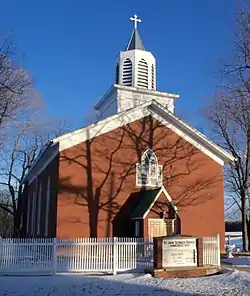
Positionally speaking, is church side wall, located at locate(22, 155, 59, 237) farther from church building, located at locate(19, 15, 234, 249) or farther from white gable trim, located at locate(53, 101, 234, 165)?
white gable trim, located at locate(53, 101, 234, 165)

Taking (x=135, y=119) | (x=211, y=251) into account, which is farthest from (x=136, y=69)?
(x=211, y=251)

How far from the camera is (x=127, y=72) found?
111 feet

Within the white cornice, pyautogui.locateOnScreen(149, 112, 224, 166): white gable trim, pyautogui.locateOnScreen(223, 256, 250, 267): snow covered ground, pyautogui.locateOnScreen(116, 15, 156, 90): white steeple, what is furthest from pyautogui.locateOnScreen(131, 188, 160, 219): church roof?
pyautogui.locateOnScreen(116, 15, 156, 90): white steeple

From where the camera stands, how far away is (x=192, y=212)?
26062mm

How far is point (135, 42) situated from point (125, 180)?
50.1 ft

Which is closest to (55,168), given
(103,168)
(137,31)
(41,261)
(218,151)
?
(103,168)

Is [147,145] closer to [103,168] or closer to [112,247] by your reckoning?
[103,168]

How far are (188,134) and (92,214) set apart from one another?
8.44m

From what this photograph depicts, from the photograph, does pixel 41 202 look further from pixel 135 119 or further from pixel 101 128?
pixel 135 119

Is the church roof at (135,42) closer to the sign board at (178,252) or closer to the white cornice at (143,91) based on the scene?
the white cornice at (143,91)

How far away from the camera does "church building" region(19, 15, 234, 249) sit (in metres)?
23.2

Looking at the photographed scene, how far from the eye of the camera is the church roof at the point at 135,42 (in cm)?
3494

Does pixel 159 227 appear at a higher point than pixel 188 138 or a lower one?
lower

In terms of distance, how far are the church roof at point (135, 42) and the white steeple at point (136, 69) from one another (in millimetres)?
340
